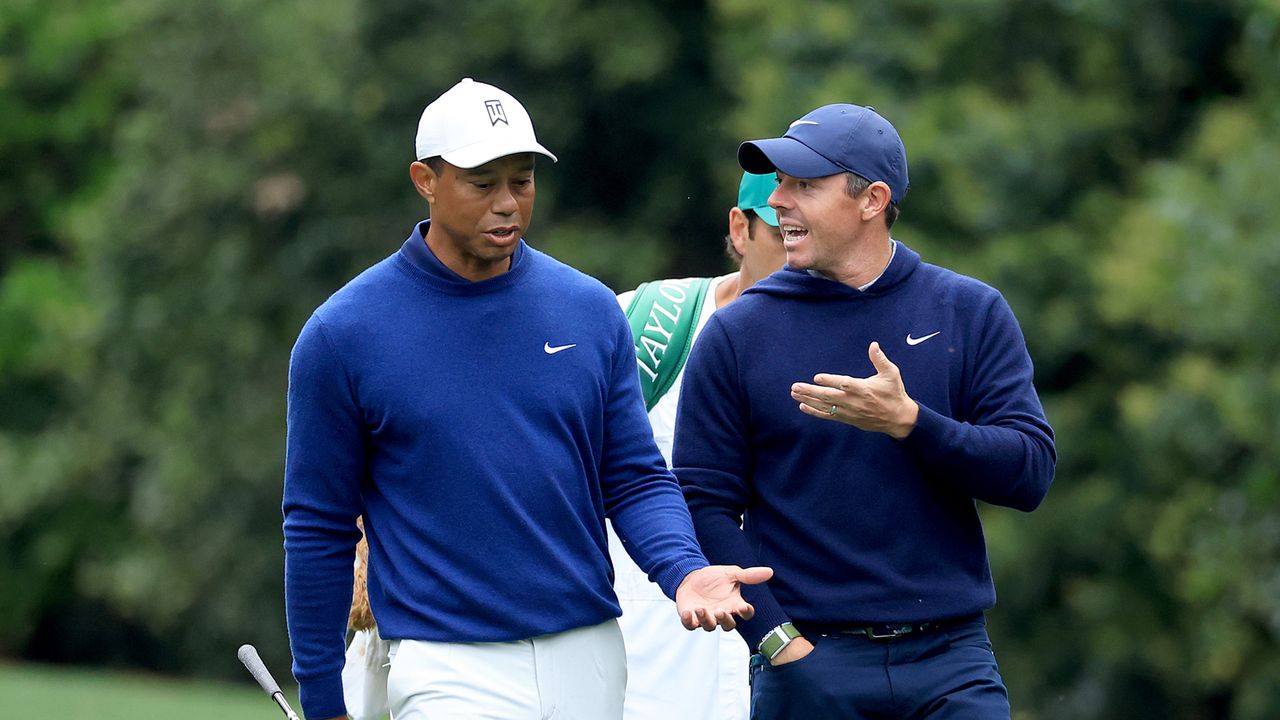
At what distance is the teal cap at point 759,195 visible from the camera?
5754mm

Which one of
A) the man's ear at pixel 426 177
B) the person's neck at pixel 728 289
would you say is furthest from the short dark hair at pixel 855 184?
the person's neck at pixel 728 289

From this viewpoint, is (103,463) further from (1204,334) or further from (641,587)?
(641,587)

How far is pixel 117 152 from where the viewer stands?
101 ft

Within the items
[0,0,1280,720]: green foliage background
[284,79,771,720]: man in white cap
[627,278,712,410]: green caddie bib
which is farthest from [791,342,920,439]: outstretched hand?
[0,0,1280,720]: green foliage background

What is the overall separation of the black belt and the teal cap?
153 centimetres

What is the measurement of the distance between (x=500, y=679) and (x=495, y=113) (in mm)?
1228

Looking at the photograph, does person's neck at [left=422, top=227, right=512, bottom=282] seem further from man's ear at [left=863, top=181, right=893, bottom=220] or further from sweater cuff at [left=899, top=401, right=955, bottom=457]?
sweater cuff at [left=899, top=401, right=955, bottom=457]

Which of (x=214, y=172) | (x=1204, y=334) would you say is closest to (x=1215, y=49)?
(x=1204, y=334)

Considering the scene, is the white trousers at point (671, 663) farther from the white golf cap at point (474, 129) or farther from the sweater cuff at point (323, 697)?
the white golf cap at point (474, 129)

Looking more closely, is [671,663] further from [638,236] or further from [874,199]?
[638,236]

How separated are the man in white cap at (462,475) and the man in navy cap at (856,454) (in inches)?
9.8

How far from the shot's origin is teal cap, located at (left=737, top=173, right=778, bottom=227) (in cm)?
575

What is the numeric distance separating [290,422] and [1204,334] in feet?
43.0

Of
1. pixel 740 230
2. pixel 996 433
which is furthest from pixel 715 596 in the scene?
pixel 740 230
